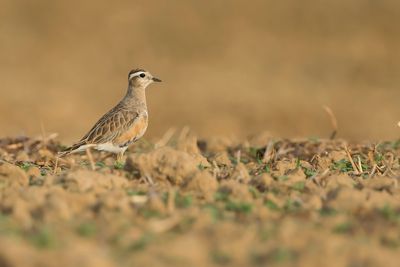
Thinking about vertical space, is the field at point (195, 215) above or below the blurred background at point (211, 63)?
below

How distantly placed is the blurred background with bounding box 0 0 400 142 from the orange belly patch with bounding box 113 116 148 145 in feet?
22.7

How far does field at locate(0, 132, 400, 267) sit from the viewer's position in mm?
4926

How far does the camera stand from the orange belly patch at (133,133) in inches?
404

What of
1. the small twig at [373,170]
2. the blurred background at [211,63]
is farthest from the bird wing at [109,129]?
the blurred background at [211,63]

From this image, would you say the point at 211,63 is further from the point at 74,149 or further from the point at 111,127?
the point at 74,149

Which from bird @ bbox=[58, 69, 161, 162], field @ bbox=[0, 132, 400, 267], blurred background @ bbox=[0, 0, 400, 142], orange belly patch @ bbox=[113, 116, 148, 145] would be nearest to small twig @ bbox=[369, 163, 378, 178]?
field @ bbox=[0, 132, 400, 267]

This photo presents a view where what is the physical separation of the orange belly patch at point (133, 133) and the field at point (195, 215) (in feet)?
7.16

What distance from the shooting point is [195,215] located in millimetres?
5609

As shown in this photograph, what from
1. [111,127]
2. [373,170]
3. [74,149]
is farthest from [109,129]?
[373,170]

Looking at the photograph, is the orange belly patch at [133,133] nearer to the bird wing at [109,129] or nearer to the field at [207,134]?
the bird wing at [109,129]

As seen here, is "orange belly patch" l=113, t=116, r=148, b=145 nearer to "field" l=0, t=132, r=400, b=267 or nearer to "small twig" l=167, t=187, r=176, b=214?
"field" l=0, t=132, r=400, b=267

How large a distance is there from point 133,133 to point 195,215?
4.81 meters

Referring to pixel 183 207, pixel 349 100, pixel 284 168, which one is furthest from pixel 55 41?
pixel 183 207

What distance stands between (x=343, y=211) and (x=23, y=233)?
2.07 metres
